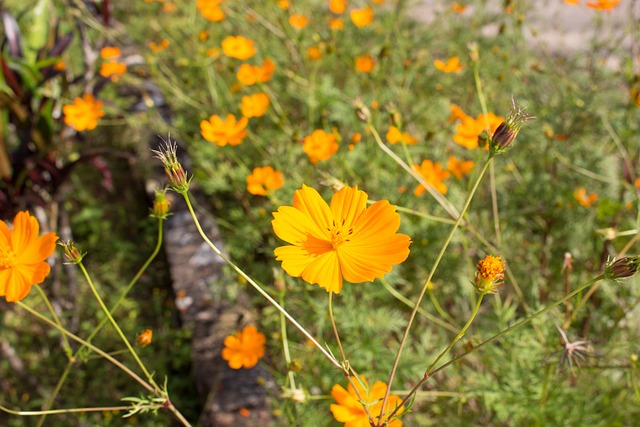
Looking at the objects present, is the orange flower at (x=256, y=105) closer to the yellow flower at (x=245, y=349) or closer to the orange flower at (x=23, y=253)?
the yellow flower at (x=245, y=349)

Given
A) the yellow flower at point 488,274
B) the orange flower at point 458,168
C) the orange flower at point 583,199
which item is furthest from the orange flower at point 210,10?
the yellow flower at point 488,274

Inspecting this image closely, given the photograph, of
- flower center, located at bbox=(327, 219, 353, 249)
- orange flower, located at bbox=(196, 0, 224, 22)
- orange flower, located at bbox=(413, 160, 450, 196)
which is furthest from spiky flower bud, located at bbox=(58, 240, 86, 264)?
orange flower, located at bbox=(196, 0, 224, 22)

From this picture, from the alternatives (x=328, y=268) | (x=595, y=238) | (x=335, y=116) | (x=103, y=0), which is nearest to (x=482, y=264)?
(x=328, y=268)

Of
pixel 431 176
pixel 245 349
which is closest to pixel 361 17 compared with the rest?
pixel 431 176

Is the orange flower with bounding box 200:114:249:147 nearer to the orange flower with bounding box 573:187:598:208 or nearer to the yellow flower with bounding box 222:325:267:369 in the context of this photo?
the yellow flower with bounding box 222:325:267:369

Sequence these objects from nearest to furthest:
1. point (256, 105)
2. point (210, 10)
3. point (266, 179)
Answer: point (266, 179)
point (256, 105)
point (210, 10)

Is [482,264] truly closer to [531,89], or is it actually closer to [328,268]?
[328,268]

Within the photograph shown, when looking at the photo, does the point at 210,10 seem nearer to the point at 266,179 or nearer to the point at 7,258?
the point at 266,179
